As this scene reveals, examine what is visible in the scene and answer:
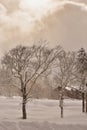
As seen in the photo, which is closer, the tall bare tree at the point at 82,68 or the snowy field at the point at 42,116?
the snowy field at the point at 42,116

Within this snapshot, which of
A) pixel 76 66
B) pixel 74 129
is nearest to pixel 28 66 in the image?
pixel 76 66

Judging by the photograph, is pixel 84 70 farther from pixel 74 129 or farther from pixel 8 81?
pixel 74 129

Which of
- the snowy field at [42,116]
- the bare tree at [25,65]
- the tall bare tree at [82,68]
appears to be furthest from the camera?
the tall bare tree at [82,68]

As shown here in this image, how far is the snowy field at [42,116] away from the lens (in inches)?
977

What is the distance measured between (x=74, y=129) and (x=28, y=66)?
21090mm

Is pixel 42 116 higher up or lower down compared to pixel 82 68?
lower down

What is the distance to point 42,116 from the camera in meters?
51.5

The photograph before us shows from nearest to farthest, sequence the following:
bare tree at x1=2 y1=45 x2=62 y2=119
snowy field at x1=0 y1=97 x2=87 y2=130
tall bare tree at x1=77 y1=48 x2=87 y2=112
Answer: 1. snowy field at x1=0 y1=97 x2=87 y2=130
2. bare tree at x1=2 y1=45 x2=62 y2=119
3. tall bare tree at x1=77 y1=48 x2=87 y2=112

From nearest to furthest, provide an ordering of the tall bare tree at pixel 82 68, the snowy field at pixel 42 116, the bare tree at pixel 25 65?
1. the snowy field at pixel 42 116
2. the bare tree at pixel 25 65
3. the tall bare tree at pixel 82 68

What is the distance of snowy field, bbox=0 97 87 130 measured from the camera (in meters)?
24.8

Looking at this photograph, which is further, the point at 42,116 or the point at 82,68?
the point at 82,68

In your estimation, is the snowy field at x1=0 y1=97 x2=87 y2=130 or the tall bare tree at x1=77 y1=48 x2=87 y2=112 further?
the tall bare tree at x1=77 y1=48 x2=87 y2=112

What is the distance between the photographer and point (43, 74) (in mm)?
47375

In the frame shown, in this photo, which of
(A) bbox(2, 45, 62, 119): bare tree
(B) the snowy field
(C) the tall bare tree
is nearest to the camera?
(B) the snowy field
